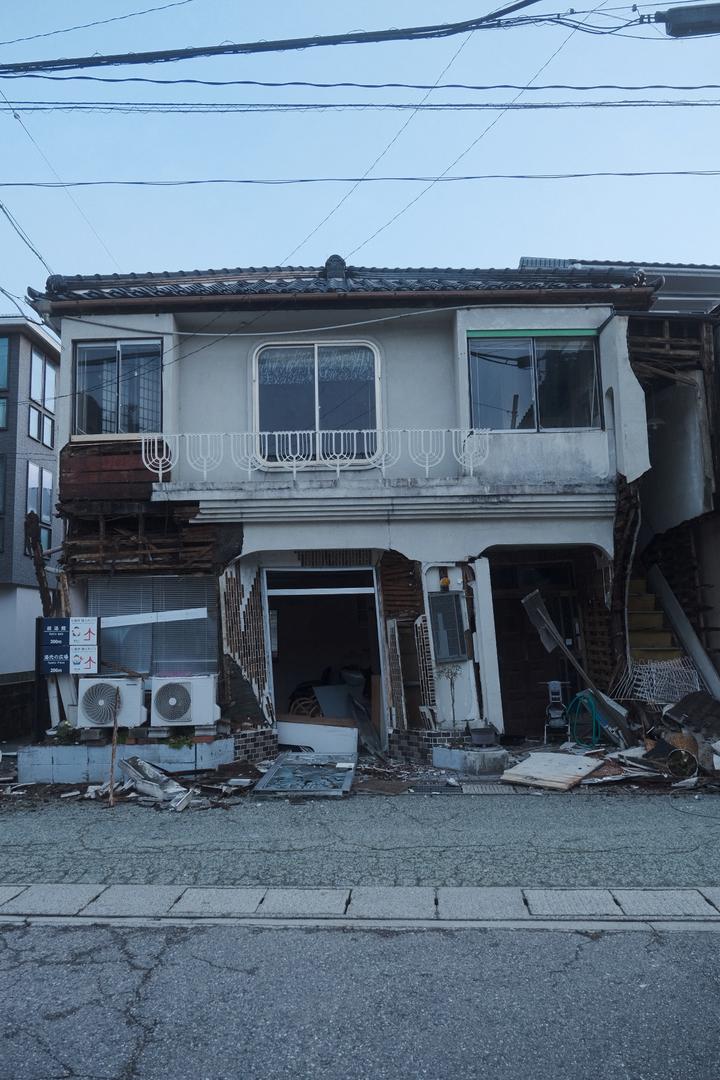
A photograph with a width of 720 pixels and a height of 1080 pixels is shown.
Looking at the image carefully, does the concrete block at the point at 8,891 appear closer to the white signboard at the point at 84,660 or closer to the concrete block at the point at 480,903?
the concrete block at the point at 480,903

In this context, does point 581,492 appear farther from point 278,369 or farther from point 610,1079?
point 610,1079

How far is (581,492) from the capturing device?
10461 mm

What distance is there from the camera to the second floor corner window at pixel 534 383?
10.9 metres

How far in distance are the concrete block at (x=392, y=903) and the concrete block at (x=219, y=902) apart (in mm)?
660

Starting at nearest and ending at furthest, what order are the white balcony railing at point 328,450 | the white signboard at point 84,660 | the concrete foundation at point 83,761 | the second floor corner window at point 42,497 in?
the concrete foundation at point 83,761
the white signboard at point 84,660
the white balcony railing at point 328,450
the second floor corner window at point 42,497

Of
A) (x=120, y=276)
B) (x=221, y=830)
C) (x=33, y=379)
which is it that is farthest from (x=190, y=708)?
(x=33, y=379)

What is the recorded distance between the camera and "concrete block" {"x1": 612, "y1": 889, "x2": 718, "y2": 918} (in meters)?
5.11

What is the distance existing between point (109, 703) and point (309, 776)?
2565 mm

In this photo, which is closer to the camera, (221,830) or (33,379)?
(221,830)

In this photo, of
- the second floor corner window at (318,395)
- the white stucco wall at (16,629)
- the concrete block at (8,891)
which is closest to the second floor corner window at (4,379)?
the white stucco wall at (16,629)

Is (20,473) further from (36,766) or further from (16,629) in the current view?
(36,766)

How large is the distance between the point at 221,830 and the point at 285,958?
113 inches

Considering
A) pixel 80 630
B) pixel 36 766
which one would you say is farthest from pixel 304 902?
pixel 80 630

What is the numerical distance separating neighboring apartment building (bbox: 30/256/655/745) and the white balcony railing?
0.03 metres
